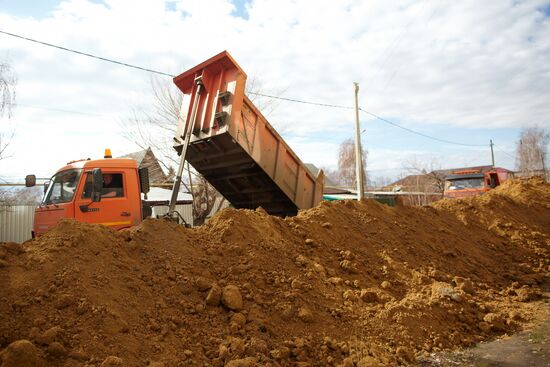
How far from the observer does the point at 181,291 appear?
403cm

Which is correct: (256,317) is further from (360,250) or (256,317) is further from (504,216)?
(504,216)

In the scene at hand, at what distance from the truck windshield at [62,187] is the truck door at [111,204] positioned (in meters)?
0.22

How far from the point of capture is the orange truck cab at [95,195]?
654 cm

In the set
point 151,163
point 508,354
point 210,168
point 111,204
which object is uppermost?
point 151,163

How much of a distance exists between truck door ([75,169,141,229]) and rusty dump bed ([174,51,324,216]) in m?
1.62

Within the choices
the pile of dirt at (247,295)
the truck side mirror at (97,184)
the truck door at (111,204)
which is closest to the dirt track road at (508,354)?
the pile of dirt at (247,295)

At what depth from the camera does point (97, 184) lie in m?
6.48

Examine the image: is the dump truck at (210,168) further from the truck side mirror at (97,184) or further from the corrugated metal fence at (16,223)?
the corrugated metal fence at (16,223)

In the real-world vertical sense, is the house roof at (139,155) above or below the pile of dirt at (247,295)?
above

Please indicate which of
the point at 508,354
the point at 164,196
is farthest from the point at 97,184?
the point at 164,196

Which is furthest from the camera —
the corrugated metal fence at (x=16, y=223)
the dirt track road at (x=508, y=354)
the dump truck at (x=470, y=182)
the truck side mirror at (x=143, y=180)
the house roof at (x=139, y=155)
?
the house roof at (x=139, y=155)

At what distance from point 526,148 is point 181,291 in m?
58.8

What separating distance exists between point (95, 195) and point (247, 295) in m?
3.80

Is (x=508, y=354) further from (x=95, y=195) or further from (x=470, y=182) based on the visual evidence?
(x=470, y=182)
